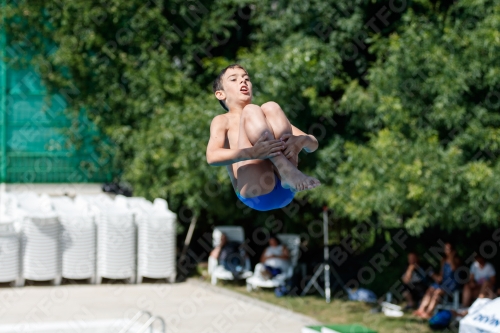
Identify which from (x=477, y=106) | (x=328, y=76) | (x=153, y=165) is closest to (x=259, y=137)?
(x=477, y=106)

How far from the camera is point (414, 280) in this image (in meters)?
13.0

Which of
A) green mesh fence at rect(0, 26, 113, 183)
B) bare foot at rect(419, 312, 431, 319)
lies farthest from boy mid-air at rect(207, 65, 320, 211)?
green mesh fence at rect(0, 26, 113, 183)

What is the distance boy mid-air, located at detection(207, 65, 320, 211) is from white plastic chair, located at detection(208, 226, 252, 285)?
35.2 ft

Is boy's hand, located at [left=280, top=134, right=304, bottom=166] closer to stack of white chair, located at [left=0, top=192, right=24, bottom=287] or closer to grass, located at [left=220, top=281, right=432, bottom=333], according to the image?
grass, located at [left=220, top=281, right=432, bottom=333]

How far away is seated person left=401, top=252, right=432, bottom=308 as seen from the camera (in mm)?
12992

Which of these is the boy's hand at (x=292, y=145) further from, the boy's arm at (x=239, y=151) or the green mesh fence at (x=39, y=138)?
the green mesh fence at (x=39, y=138)

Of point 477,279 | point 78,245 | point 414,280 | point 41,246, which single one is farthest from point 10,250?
point 477,279

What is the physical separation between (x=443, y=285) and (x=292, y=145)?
27.4 ft

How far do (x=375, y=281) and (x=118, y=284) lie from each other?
5003 mm

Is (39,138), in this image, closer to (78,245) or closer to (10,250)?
(78,245)

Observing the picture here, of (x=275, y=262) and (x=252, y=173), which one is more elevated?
(x=252, y=173)

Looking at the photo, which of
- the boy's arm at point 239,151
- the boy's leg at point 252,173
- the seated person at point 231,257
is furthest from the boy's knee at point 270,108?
the seated person at point 231,257

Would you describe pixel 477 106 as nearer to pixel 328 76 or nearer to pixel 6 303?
pixel 328 76

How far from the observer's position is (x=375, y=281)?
1478 cm
